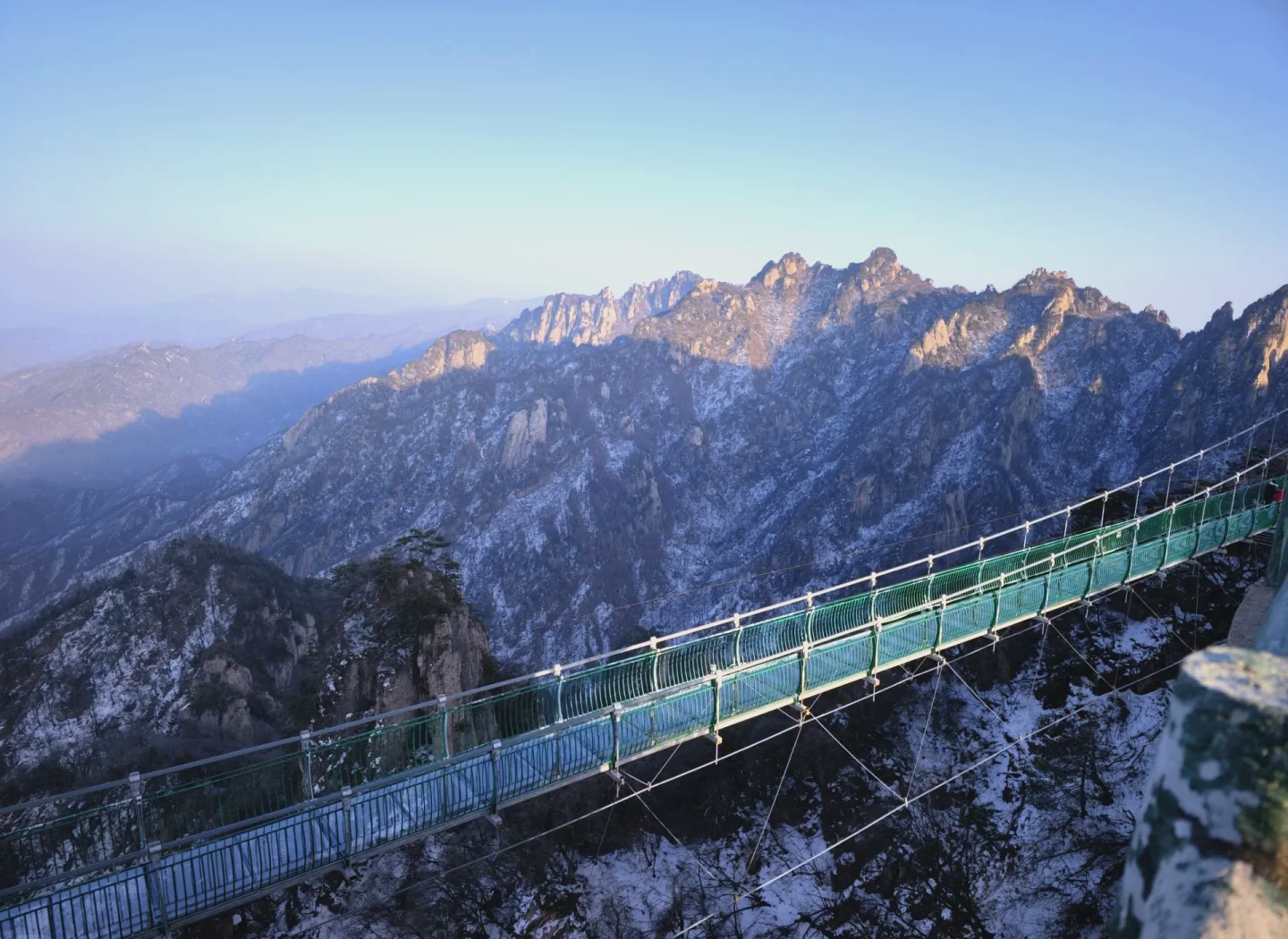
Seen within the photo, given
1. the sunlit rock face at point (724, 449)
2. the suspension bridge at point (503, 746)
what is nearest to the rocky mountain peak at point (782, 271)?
the sunlit rock face at point (724, 449)

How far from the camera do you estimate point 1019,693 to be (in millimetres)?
28859

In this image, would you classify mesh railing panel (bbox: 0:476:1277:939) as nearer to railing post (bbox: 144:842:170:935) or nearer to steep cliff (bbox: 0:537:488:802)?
railing post (bbox: 144:842:170:935)

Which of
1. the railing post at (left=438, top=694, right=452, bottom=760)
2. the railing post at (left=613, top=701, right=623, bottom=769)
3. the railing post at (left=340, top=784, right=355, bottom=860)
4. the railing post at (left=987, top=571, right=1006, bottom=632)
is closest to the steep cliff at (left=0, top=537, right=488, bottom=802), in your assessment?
the railing post at (left=438, top=694, right=452, bottom=760)

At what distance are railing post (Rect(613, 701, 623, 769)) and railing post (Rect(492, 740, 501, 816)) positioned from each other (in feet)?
6.32

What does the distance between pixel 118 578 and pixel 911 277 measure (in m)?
146

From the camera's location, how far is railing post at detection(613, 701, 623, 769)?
39.6 feet

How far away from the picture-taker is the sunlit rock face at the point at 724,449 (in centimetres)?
8769

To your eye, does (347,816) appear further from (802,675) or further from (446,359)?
(446,359)

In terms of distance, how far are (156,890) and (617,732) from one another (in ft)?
21.6

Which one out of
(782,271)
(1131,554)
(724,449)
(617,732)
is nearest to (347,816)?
(617,732)

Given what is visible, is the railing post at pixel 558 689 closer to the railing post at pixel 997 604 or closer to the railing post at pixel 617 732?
the railing post at pixel 617 732

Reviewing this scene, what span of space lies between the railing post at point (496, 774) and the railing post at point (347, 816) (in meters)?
0.76

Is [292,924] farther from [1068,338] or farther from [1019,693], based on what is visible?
[1068,338]

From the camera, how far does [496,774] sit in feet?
36.2
